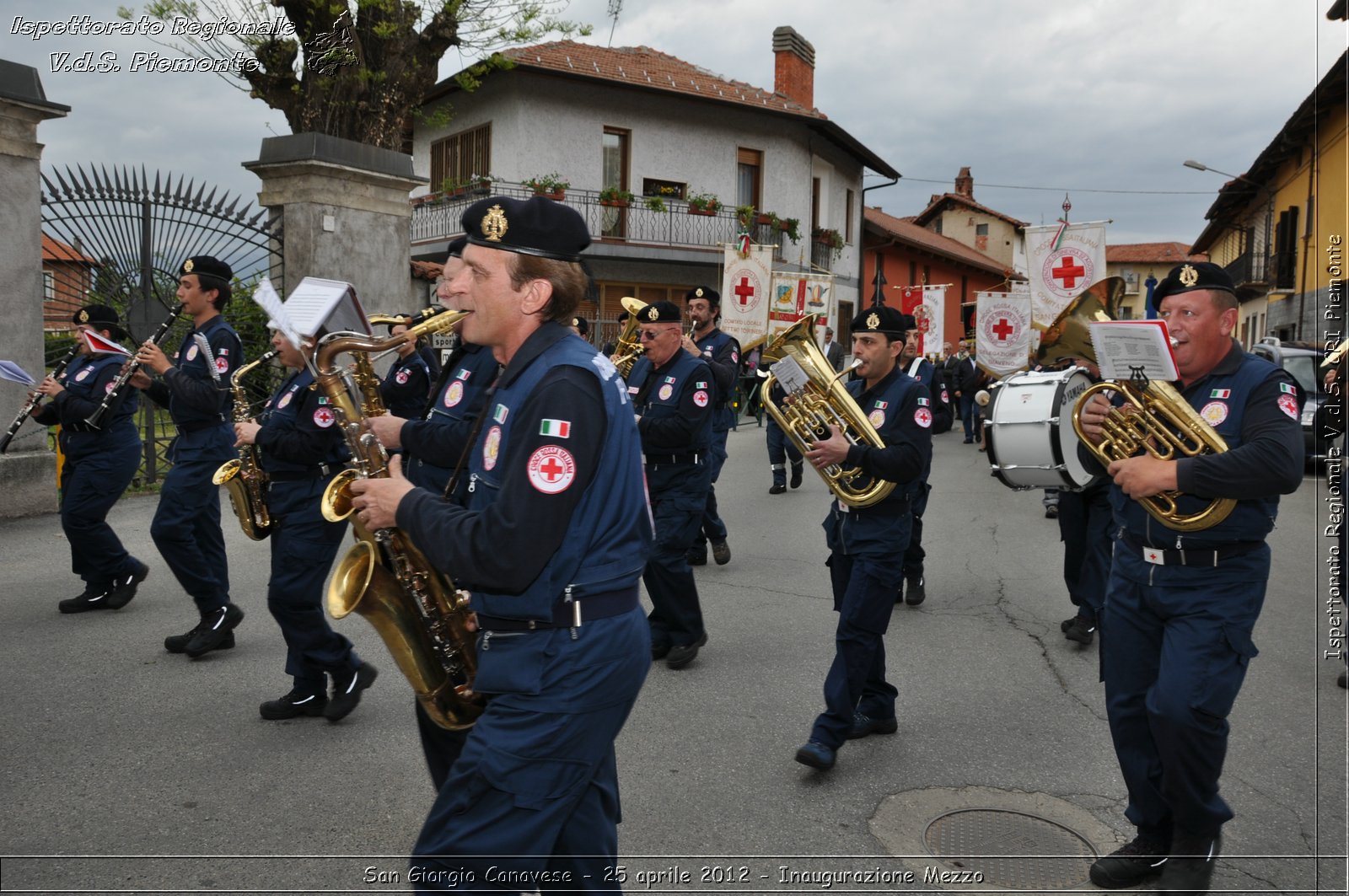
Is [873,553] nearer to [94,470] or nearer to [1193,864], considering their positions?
[1193,864]

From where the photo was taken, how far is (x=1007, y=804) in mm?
4051

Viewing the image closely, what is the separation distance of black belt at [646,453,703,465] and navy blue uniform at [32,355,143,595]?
3.25 meters

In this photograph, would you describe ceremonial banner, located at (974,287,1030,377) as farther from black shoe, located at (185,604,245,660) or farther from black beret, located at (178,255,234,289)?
black shoe, located at (185,604,245,660)

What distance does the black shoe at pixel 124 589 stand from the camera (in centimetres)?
656

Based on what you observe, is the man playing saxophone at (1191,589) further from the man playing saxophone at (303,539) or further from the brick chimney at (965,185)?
the brick chimney at (965,185)

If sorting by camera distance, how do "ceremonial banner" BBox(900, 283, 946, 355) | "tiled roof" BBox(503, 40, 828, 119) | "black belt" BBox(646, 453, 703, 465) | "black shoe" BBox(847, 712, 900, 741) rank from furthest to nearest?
1. "tiled roof" BBox(503, 40, 828, 119)
2. "ceremonial banner" BBox(900, 283, 946, 355)
3. "black belt" BBox(646, 453, 703, 465)
4. "black shoe" BBox(847, 712, 900, 741)

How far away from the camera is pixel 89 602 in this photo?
6.51 meters

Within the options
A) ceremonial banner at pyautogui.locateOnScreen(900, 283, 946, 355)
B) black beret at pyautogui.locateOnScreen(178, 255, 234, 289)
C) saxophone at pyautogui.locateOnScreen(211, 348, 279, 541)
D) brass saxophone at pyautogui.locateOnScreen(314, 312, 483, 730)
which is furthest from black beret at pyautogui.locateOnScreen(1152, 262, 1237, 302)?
ceremonial banner at pyautogui.locateOnScreen(900, 283, 946, 355)

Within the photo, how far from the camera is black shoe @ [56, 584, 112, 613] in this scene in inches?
256

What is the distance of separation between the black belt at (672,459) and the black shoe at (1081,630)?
2.55 m

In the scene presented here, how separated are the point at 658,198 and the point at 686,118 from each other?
3202mm

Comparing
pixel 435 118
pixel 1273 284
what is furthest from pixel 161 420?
pixel 1273 284

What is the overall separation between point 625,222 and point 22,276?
1841cm

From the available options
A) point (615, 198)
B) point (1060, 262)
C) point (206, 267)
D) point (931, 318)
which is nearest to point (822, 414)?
point (206, 267)
